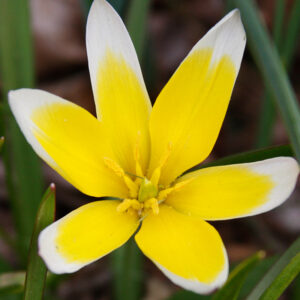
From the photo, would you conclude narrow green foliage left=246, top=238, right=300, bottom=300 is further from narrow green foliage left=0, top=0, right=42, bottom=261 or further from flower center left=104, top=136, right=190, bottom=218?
narrow green foliage left=0, top=0, right=42, bottom=261

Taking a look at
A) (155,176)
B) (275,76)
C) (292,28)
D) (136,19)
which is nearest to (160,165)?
(155,176)

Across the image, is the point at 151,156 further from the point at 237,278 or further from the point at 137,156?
the point at 237,278

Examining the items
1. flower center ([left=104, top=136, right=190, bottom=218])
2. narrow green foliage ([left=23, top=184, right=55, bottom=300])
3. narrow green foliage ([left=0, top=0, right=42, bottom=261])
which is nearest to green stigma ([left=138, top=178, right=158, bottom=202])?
flower center ([left=104, top=136, right=190, bottom=218])

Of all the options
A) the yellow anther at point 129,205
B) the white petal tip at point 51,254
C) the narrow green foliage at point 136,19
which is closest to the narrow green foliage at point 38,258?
the white petal tip at point 51,254

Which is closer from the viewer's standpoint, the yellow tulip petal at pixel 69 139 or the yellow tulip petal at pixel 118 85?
the yellow tulip petal at pixel 69 139

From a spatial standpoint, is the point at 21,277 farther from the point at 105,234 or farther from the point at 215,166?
the point at 215,166

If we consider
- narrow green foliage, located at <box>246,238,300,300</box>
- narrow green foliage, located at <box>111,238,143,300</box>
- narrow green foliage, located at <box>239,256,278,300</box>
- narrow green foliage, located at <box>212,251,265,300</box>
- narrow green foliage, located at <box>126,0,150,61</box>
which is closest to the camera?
narrow green foliage, located at <box>212,251,265,300</box>

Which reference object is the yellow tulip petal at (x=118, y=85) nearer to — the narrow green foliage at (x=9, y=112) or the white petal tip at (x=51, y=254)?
the white petal tip at (x=51, y=254)

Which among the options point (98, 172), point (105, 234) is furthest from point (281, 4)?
point (105, 234)
